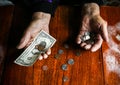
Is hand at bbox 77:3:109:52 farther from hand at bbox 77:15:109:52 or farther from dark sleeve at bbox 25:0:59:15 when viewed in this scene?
dark sleeve at bbox 25:0:59:15

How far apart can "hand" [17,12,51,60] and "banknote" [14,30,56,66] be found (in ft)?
0.08

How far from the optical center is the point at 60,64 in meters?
0.99

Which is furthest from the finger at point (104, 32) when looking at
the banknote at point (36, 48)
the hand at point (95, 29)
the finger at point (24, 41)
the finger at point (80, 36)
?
the finger at point (24, 41)

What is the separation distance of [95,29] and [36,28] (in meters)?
0.30

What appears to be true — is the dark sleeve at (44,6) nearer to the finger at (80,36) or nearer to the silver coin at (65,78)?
the finger at (80,36)

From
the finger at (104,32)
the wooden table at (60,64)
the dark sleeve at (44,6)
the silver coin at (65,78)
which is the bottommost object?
the silver coin at (65,78)

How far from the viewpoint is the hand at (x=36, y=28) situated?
3.28 feet

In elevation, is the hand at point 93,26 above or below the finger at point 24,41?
above

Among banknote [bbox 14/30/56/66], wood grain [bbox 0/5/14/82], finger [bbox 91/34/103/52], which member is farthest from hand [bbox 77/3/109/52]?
wood grain [bbox 0/5/14/82]

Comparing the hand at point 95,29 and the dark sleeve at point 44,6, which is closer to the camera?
the hand at point 95,29

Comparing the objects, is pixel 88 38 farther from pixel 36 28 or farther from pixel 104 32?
pixel 36 28

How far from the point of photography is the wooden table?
95 cm

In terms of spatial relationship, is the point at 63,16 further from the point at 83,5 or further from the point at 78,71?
the point at 78,71

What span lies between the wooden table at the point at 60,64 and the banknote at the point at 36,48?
0.02 m
